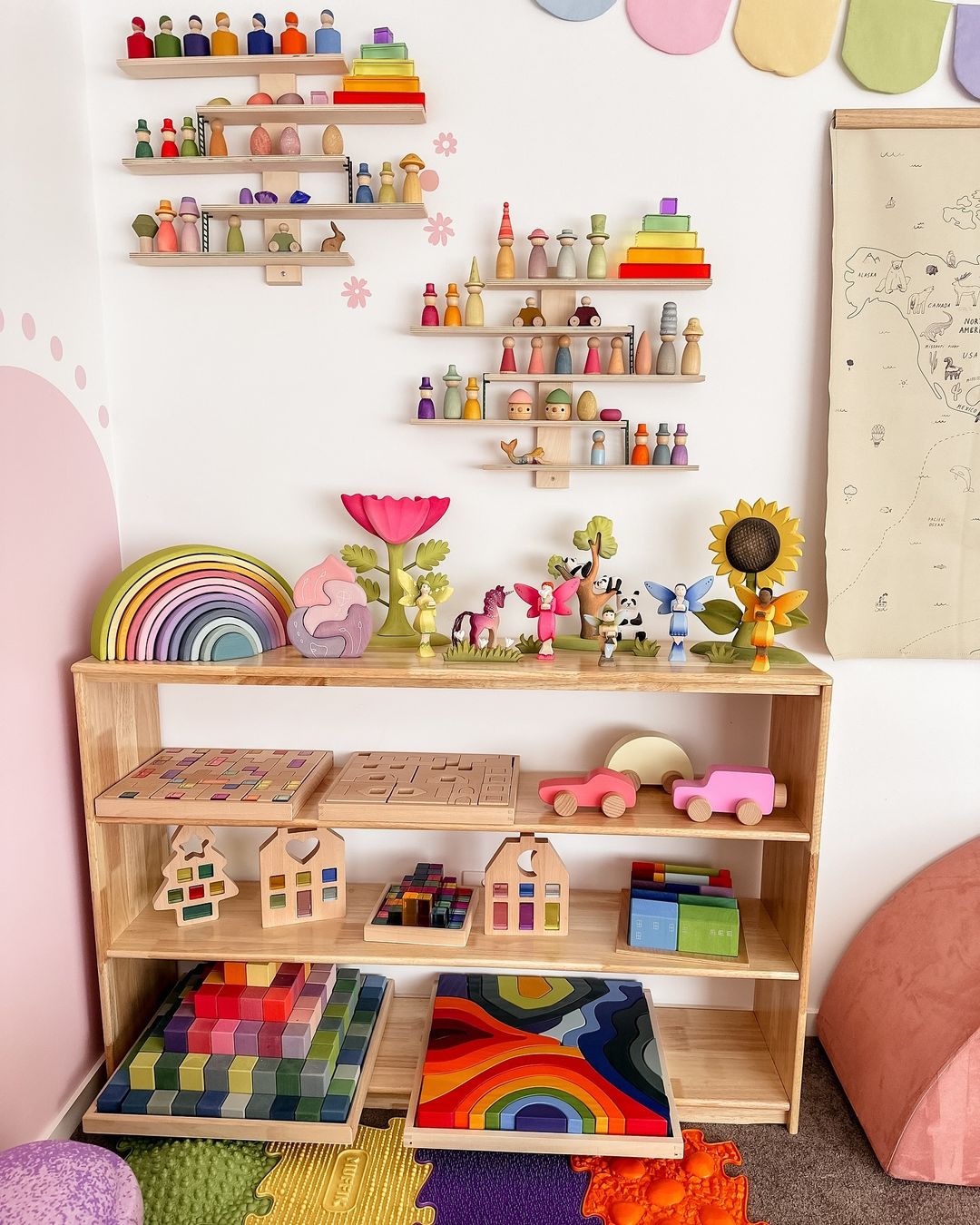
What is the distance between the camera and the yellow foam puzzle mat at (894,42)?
1.83 metres

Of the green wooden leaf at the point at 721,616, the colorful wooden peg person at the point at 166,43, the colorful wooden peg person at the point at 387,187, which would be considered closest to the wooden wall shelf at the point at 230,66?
the colorful wooden peg person at the point at 166,43

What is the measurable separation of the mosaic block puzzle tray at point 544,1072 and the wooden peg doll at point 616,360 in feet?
4.63

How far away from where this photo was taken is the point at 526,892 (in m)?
1.96

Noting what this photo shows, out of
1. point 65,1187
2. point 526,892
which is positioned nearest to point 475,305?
point 526,892

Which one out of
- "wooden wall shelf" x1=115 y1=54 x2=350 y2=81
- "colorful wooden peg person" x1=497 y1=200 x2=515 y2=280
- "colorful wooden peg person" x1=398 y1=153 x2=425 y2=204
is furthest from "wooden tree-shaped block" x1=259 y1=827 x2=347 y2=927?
"wooden wall shelf" x1=115 y1=54 x2=350 y2=81

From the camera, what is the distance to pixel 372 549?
2.02 metres

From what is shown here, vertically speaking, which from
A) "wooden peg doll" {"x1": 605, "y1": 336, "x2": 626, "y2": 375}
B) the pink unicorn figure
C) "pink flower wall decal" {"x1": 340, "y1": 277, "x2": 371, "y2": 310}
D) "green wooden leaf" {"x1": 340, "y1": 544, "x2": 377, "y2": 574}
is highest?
"pink flower wall decal" {"x1": 340, "y1": 277, "x2": 371, "y2": 310}

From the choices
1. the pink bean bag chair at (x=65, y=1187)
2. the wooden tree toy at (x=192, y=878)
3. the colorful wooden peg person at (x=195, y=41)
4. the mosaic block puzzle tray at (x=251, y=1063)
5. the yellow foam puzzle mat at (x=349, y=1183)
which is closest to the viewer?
the pink bean bag chair at (x=65, y=1187)

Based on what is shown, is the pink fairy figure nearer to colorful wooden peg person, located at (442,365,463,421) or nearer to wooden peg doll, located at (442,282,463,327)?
colorful wooden peg person, located at (442,365,463,421)

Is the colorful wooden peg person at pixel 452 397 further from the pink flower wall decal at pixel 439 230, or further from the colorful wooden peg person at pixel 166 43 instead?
the colorful wooden peg person at pixel 166 43

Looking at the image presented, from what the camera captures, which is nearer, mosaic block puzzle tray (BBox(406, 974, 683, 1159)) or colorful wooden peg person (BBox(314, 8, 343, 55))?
mosaic block puzzle tray (BBox(406, 974, 683, 1159))

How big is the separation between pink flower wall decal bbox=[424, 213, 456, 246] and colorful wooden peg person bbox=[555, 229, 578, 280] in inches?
9.7

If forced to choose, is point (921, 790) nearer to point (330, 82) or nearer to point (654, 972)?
point (654, 972)

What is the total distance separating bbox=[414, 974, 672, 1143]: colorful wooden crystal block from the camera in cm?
174
